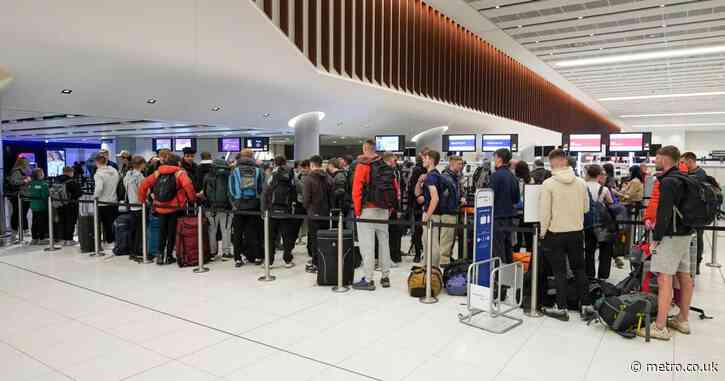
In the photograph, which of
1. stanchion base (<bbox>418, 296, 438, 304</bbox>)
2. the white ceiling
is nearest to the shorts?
stanchion base (<bbox>418, 296, 438, 304</bbox>)

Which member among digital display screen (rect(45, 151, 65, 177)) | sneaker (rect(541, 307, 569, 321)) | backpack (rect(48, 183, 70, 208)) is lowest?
sneaker (rect(541, 307, 569, 321))

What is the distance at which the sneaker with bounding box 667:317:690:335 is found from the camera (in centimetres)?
392

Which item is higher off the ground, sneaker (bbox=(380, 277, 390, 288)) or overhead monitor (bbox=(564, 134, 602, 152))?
overhead monitor (bbox=(564, 134, 602, 152))

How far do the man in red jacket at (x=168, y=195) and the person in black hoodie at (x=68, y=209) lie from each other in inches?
92.7

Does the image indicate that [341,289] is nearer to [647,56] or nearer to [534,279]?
[534,279]

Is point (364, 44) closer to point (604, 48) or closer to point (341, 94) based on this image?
point (341, 94)

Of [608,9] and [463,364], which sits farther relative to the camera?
[608,9]

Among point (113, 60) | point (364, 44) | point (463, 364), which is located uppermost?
point (364, 44)

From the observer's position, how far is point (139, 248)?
700cm

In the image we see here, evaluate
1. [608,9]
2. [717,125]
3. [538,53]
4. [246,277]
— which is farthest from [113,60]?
[717,125]

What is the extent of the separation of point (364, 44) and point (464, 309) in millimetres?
8996

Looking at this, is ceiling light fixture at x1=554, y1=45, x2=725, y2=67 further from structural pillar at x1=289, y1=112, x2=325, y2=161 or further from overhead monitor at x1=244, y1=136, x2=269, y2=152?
overhead monitor at x1=244, y1=136, x2=269, y2=152

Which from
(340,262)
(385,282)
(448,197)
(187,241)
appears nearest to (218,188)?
(187,241)

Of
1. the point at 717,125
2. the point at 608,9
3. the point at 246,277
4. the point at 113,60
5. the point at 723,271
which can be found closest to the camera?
the point at 246,277
